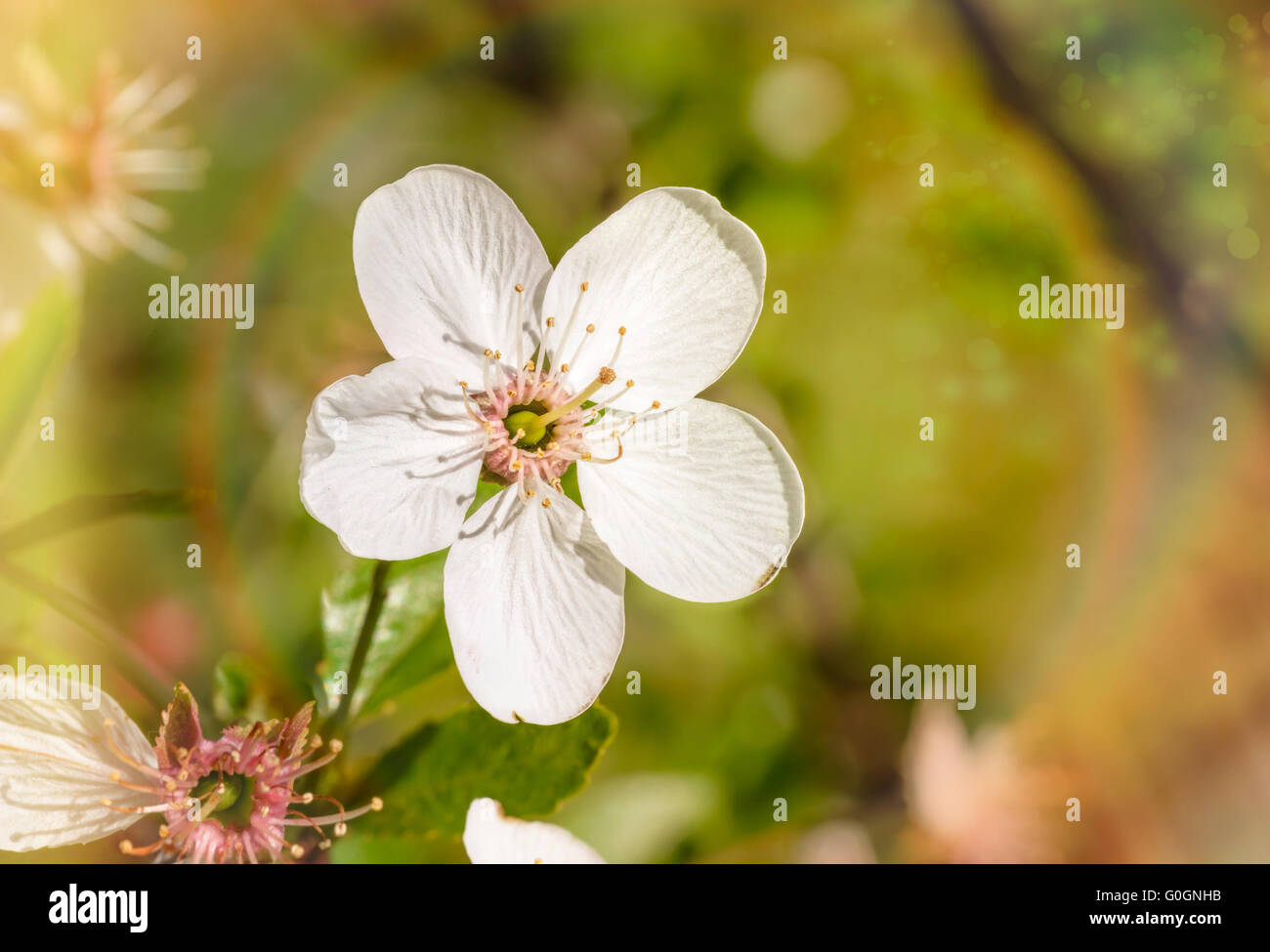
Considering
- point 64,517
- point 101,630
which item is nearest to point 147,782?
point 101,630

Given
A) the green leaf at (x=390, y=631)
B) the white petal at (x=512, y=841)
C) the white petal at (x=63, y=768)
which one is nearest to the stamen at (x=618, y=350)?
the green leaf at (x=390, y=631)

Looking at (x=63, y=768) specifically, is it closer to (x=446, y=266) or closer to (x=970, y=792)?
(x=446, y=266)

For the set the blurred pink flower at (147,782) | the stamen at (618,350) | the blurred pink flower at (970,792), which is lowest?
the blurred pink flower at (970,792)

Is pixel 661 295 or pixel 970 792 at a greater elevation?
pixel 661 295

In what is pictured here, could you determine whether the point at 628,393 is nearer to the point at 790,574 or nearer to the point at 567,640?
the point at 567,640

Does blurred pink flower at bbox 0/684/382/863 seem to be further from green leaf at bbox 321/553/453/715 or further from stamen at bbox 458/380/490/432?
stamen at bbox 458/380/490/432

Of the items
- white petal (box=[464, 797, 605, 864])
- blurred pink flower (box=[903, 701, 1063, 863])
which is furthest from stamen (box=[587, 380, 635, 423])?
blurred pink flower (box=[903, 701, 1063, 863])

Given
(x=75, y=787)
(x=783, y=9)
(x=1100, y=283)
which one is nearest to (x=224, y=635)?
(x=75, y=787)

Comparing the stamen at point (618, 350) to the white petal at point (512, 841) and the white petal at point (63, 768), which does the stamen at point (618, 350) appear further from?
the white petal at point (63, 768)
